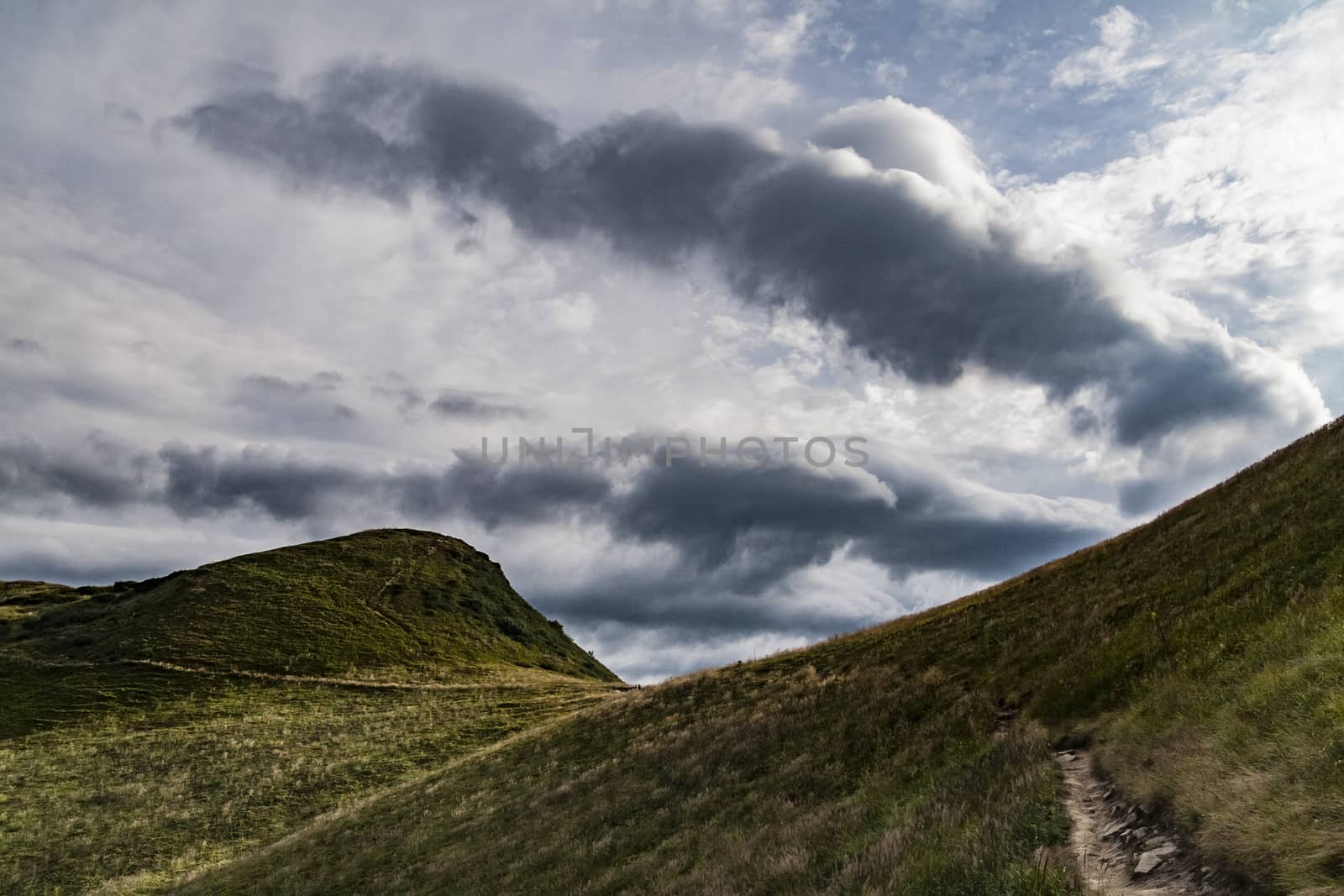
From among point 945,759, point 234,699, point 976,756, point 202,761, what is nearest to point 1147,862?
point 976,756

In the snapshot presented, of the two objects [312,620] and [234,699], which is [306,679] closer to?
[234,699]

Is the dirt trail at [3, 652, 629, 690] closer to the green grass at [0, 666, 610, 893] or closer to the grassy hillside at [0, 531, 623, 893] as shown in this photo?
the grassy hillside at [0, 531, 623, 893]

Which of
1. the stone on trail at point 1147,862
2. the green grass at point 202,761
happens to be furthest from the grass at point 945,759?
the green grass at point 202,761

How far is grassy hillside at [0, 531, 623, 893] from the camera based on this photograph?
3894cm

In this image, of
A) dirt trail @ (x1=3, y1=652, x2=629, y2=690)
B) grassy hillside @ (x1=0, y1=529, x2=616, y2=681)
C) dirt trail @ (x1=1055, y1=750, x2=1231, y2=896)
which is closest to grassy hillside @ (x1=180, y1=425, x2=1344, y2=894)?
dirt trail @ (x1=1055, y1=750, x2=1231, y2=896)

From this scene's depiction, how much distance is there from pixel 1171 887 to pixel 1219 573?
44.4 feet

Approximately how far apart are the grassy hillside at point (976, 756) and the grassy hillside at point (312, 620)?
2386 inches

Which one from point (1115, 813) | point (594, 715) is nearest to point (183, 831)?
point (594, 715)

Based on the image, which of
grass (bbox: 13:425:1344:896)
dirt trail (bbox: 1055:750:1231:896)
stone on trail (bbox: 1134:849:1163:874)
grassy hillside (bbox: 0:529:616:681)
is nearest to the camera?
dirt trail (bbox: 1055:750:1231:896)

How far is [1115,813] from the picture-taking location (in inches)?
365

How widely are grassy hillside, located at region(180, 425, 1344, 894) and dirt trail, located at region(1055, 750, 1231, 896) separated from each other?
28cm

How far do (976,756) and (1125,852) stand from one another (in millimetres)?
5335

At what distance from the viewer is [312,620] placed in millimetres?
99000

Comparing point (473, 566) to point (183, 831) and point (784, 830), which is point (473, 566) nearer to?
point (183, 831)
